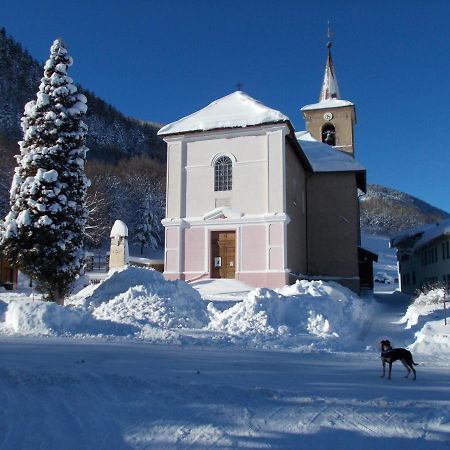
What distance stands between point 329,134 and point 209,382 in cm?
3731

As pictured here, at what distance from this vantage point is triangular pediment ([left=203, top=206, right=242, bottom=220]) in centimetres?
2497

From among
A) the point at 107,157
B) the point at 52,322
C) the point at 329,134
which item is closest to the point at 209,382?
the point at 52,322

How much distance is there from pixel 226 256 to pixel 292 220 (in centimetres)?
415

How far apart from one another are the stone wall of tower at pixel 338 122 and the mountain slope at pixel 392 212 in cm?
9413

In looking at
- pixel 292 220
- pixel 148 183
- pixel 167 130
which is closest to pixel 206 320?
pixel 292 220

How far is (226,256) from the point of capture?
25547mm

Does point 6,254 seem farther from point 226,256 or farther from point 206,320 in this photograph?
point 226,256

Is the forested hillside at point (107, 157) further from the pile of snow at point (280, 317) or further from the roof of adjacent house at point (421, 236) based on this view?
the roof of adjacent house at point (421, 236)

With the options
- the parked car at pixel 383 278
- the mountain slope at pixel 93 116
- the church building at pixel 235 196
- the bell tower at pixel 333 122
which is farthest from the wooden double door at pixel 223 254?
the mountain slope at pixel 93 116

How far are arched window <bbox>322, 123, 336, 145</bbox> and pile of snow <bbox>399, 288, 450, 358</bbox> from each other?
22.4 m

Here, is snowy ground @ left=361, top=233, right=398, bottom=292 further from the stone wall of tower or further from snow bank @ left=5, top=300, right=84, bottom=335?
snow bank @ left=5, top=300, right=84, bottom=335

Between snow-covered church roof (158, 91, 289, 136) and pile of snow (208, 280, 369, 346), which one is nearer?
pile of snow (208, 280, 369, 346)

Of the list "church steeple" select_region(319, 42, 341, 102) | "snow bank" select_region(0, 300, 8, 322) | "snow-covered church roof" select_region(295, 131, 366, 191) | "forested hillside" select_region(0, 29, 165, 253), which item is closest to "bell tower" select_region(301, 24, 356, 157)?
"church steeple" select_region(319, 42, 341, 102)

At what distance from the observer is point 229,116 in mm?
26250
